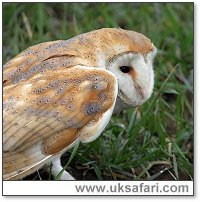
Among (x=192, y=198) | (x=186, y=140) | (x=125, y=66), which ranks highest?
(x=125, y=66)

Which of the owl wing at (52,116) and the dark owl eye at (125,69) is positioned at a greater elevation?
the dark owl eye at (125,69)

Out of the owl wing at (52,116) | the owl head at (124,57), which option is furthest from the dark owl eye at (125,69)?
the owl wing at (52,116)

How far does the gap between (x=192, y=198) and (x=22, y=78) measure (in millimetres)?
951

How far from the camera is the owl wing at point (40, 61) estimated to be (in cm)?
310

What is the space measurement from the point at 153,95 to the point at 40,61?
0.95 m

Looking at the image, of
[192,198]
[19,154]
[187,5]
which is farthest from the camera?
[187,5]

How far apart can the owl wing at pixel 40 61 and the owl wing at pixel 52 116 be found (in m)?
0.10

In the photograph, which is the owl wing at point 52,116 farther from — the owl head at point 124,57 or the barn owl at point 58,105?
the owl head at point 124,57

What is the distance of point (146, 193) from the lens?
3.14 metres

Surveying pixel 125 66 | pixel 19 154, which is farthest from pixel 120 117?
pixel 19 154

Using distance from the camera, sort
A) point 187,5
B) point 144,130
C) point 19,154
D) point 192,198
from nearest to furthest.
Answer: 1. point 19,154
2. point 192,198
3. point 144,130
4. point 187,5

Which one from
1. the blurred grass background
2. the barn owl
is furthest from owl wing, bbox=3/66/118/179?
the blurred grass background

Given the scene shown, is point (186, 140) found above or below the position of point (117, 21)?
below

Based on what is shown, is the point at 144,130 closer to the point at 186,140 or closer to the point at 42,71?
the point at 186,140
